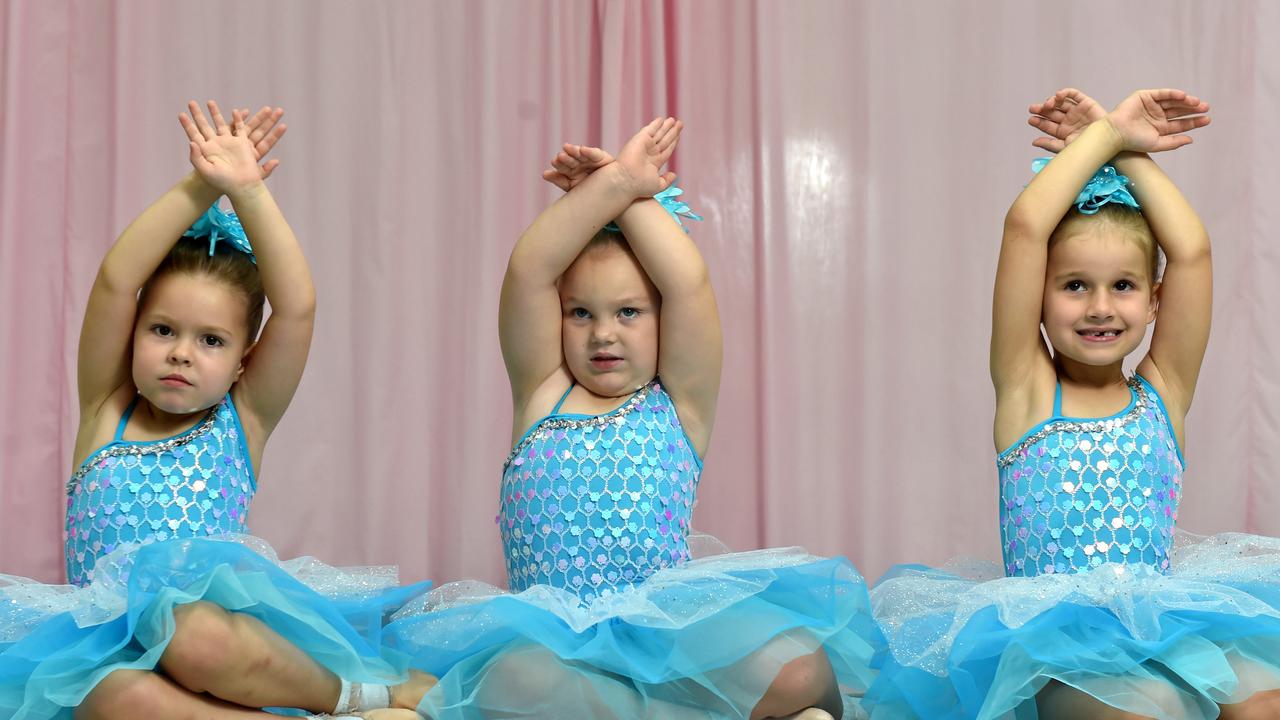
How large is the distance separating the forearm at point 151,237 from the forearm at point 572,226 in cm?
45

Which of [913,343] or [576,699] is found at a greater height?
[913,343]

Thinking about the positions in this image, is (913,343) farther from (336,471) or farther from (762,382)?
(336,471)

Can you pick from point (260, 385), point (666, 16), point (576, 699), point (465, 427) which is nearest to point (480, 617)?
point (576, 699)

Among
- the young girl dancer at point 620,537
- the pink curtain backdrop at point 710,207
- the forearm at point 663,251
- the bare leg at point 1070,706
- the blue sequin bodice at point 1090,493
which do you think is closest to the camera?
the bare leg at point 1070,706

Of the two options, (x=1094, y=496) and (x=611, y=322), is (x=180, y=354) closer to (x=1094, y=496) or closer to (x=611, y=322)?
(x=611, y=322)

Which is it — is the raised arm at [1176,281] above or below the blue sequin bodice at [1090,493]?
above

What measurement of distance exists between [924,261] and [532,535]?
4.87 feet

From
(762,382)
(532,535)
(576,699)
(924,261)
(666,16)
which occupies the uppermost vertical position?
(666,16)

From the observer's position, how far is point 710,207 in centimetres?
304

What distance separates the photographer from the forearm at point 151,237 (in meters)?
1.82

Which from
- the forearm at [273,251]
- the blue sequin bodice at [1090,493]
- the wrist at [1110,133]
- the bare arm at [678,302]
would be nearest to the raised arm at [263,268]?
the forearm at [273,251]

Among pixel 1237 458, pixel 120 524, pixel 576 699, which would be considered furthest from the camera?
pixel 1237 458

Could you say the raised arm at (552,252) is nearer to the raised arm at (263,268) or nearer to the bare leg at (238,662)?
the raised arm at (263,268)

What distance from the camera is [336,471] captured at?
2930 millimetres
